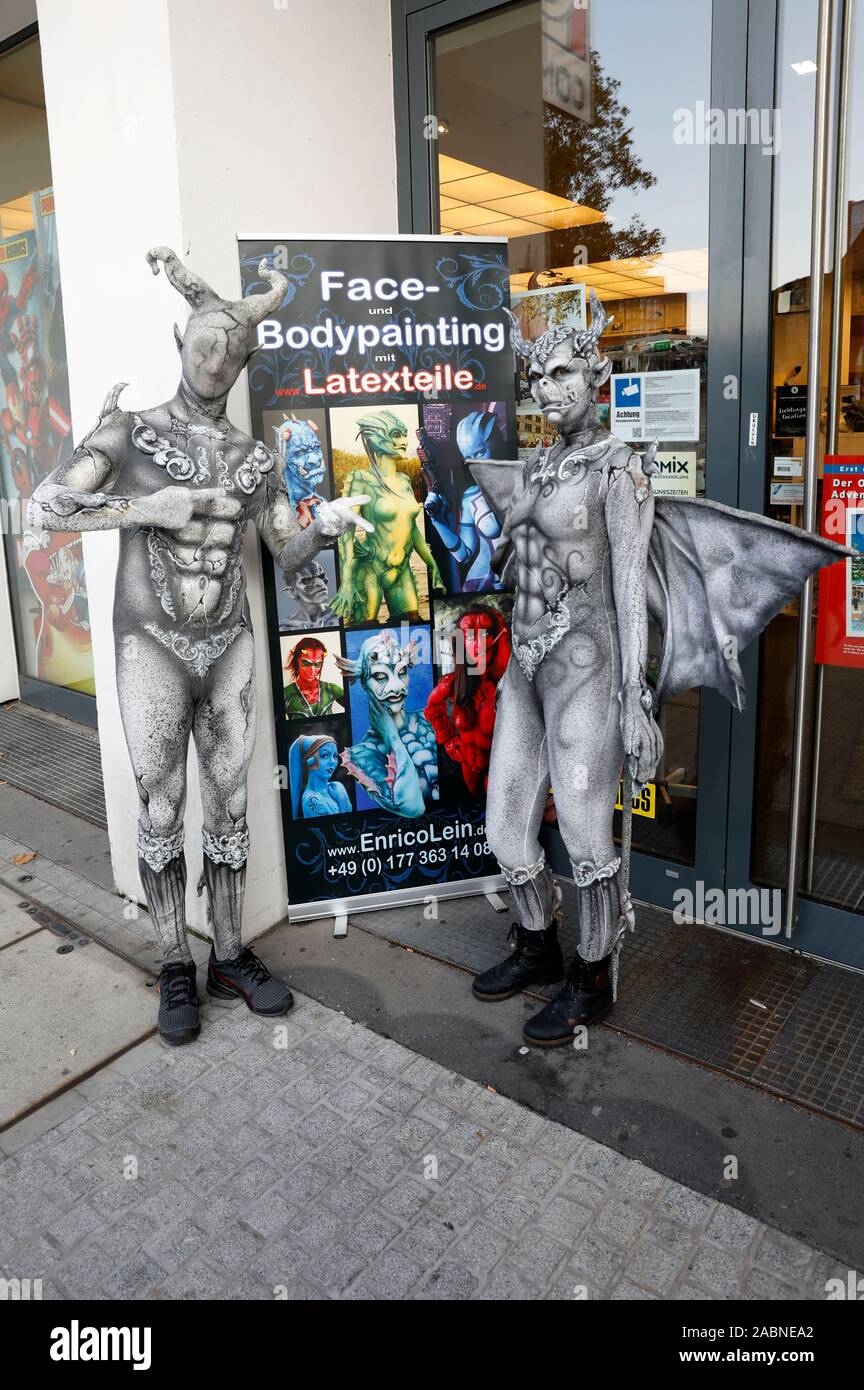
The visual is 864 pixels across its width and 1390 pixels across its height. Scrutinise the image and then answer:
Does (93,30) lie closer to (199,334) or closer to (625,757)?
(199,334)

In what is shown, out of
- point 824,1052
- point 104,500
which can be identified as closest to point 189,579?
point 104,500

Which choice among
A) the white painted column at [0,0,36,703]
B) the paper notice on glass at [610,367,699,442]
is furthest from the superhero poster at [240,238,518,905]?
the white painted column at [0,0,36,703]

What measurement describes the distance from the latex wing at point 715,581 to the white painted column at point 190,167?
149cm

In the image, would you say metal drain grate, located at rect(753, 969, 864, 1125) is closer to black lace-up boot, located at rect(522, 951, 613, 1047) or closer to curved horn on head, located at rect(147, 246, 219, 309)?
black lace-up boot, located at rect(522, 951, 613, 1047)

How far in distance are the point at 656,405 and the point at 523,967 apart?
2158mm

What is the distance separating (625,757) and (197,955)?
6.09ft

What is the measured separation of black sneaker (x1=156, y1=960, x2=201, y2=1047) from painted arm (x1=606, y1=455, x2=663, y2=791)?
5.58 feet

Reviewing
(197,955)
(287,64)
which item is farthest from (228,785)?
(287,64)

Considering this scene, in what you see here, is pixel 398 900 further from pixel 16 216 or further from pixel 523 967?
pixel 16 216

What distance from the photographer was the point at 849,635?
350 centimetres

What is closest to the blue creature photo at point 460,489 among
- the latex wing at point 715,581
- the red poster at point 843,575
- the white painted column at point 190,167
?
the white painted column at point 190,167

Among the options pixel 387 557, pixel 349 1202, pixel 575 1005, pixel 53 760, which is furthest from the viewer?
pixel 53 760

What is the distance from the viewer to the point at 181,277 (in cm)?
294

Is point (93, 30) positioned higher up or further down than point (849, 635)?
higher up
